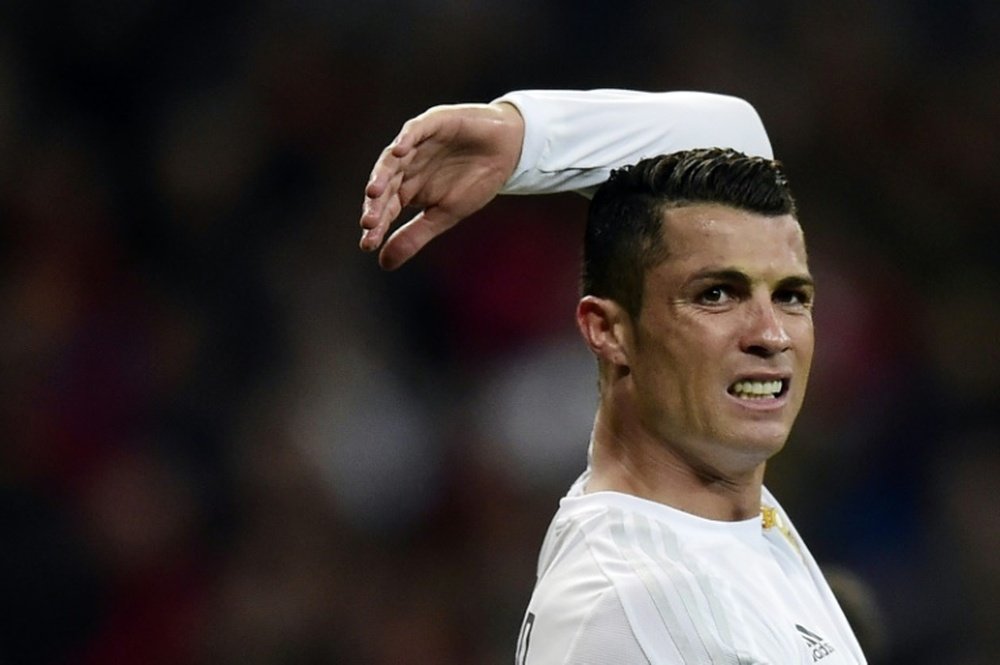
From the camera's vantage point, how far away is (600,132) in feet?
11.5

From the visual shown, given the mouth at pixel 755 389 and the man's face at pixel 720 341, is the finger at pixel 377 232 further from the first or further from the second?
the mouth at pixel 755 389

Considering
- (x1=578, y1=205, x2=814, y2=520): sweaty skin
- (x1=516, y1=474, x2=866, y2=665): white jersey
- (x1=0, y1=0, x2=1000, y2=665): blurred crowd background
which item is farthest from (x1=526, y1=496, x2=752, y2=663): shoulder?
(x1=0, y1=0, x2=1000, y2=665): blurred crowd background

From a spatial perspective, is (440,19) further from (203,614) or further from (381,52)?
(203,614)

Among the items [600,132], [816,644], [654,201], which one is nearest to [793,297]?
[654,201]

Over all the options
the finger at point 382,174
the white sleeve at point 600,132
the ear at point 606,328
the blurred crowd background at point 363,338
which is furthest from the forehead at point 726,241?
the blurred crowd background at point 363,338

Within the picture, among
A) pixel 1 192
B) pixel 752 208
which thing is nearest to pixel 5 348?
pixel 1 192

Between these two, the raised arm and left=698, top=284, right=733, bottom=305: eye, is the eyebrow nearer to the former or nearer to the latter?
left=698, top=284, right=733, bottom=305: eye

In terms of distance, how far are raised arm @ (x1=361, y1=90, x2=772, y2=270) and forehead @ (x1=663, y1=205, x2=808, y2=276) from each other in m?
0.32

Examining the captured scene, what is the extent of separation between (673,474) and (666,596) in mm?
367

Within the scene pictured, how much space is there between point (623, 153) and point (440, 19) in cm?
350

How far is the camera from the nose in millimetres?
3131

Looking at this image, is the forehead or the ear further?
the ear

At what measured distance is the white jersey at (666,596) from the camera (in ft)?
9.39

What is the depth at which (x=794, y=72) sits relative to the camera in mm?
7160
